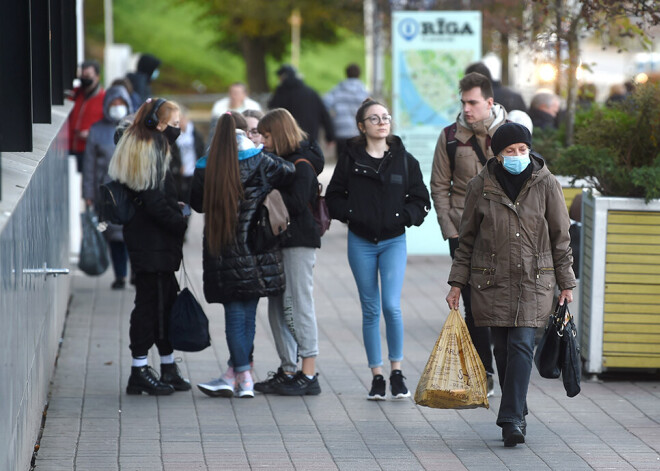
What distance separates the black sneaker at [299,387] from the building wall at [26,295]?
139 cm

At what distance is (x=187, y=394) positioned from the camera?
755 centimetres

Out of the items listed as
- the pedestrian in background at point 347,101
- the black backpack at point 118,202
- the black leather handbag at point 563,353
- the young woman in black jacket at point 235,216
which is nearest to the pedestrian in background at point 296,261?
the young woman in black jacket at point 235,216

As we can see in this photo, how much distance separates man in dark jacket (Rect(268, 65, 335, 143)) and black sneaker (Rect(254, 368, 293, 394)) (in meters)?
8.43

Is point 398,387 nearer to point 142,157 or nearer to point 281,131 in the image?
point 281,131

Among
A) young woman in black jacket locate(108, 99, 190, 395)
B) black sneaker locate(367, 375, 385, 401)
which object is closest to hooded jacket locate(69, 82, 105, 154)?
young woman in black jacket locate(108, 99, 190, 395)

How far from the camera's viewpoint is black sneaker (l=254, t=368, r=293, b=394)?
755 cm

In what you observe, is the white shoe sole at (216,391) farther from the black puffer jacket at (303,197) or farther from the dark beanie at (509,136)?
the dark beanie at (509,136)

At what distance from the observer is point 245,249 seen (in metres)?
7.14

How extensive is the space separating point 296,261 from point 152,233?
2.87 ft

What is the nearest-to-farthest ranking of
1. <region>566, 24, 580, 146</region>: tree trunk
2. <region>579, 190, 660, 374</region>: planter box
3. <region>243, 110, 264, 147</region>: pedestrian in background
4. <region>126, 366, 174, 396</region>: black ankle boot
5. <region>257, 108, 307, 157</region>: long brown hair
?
<region>257, 108, 307, 157</region>: long brown hair
<region>126, 366, 174, 396</region>: black ankle boot
<region>579, 190, 660, 374</region>: planter box
<region>243, 110, 264, 147</region>: pedestrian in background
<region>566, 24, 580, 146</region>: tree trunk

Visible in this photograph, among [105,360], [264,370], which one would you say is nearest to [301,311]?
[264,370]

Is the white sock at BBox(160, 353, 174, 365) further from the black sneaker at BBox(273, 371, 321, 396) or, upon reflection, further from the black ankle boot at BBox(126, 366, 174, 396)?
the black sneaker at BBox(273, 371, 321, 396)

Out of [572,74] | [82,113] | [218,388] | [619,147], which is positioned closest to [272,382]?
[218,388]

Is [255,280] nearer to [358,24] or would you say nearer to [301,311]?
[301,311]
